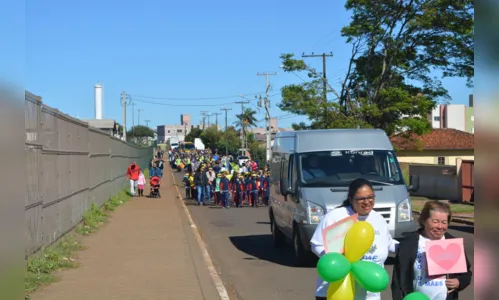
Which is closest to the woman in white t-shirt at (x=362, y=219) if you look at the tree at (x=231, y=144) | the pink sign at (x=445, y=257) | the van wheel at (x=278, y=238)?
the pink sign at (x=445, y=257)

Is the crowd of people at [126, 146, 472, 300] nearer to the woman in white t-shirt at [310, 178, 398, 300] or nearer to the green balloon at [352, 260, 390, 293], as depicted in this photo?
the woman in white t-shirt at [310, 178, 398, 300]

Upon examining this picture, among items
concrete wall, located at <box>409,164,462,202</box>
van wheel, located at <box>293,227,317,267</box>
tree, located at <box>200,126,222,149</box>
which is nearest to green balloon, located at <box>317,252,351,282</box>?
van wheel, located at <box>293,227,317,267</box>

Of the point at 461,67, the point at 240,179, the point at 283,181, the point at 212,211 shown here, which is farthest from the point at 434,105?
the point at 283,181

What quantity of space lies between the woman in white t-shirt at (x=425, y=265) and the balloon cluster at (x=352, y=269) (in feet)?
0.58

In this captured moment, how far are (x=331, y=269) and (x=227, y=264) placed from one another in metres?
7.99

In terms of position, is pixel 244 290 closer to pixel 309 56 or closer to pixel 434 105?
pixel 434 105

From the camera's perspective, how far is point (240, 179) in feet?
86.2

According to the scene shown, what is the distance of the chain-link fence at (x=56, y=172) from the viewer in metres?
8.85

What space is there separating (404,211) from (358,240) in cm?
658

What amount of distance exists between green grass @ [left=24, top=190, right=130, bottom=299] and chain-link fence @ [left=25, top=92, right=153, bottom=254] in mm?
167

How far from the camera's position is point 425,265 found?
4.20m

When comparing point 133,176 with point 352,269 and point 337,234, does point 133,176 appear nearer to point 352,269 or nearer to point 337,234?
point 337,234

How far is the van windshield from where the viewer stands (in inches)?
442

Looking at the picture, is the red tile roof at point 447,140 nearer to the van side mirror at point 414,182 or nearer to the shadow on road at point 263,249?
the shadow on road at point 263,249
